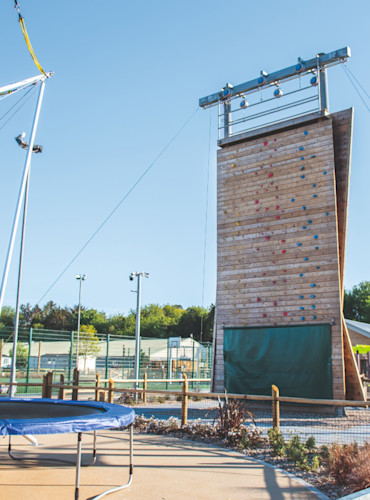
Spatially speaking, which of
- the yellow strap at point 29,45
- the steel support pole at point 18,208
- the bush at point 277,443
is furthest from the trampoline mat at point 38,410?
the yellow strap at point 29,45

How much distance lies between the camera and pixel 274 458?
7512 millimetres

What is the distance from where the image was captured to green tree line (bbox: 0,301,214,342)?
72375 millimetres

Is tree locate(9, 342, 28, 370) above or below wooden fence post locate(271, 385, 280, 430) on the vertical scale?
below

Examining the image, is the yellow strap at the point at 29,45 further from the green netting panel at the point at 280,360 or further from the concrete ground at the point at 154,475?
the green netting panel at the point at 280,360

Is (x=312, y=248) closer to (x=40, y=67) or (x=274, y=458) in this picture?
(x=274, y=458)

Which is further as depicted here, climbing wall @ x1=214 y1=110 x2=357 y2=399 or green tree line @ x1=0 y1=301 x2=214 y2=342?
green tree line @ x1=0 y1=301 x2=214 y2=342

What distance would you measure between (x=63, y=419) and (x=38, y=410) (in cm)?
284

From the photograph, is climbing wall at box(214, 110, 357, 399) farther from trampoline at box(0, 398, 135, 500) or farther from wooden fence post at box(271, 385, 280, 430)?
trampoline at box(0, 398, 135, 500)

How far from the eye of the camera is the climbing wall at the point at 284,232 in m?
13.1

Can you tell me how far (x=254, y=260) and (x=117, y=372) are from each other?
703 inches

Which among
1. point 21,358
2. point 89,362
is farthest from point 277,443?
point 89,362

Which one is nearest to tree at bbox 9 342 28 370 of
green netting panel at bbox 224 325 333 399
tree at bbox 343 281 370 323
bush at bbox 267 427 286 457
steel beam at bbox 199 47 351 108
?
green netting panel at bbox 224 325 333 399

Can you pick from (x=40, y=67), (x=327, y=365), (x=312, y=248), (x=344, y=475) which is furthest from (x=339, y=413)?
(x=40, y=67)

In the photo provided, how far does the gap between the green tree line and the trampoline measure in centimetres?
6112
